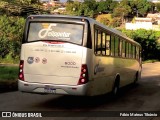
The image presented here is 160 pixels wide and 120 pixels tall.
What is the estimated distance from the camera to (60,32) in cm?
1187

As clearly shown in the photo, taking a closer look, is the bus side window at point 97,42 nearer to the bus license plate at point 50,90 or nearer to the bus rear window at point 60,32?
the bus rear window at point 60,32

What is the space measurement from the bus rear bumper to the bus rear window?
4.23ft

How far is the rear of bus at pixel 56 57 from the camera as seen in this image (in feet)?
37.8

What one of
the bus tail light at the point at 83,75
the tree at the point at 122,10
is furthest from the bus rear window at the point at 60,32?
the tree at the point at 122,10

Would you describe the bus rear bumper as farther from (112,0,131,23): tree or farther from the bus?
(112,0,131,23): tree

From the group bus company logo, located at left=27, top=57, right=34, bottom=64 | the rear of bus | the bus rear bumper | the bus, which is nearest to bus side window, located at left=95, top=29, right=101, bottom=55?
the bus

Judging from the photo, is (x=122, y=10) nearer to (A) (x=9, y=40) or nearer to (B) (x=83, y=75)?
(A) (x=9, y=40)

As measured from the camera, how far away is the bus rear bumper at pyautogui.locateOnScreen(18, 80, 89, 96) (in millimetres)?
11434

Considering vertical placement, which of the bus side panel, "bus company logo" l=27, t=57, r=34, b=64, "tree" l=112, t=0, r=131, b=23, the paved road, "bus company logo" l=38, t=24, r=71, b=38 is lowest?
"tree" l=112, t=0, r=131, b=23

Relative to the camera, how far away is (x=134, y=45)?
21.1m

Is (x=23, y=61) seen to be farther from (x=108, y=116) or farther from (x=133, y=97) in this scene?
(x=133, y=97)

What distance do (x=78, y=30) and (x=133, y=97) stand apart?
5.33 m

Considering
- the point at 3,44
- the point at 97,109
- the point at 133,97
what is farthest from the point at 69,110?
the point at 3,44

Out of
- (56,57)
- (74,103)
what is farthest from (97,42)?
(74,103)
